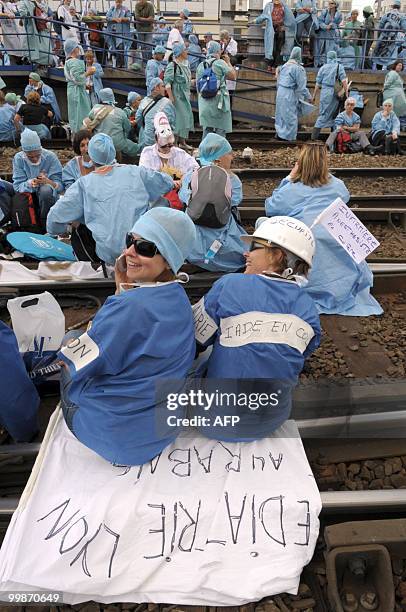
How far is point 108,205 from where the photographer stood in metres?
4.50

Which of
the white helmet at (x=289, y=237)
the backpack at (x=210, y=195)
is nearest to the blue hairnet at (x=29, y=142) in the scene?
the backpack at (x=210, y=195)

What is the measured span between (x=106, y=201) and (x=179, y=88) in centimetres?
773

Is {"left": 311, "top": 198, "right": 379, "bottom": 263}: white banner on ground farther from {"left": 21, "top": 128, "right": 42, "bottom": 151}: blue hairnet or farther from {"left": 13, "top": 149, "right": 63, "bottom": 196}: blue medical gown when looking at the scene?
{"left": 21, "top": 128, "right": 42, "bottom": 151}: blue hairnet

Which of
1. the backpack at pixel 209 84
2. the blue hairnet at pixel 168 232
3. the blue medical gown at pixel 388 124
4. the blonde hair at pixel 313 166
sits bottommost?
the blue medical gown at pixel 388 124

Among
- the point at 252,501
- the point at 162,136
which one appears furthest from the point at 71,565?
the point at 162,136

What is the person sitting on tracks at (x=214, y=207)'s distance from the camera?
175 inches

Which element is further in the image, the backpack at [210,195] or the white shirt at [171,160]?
the white shirt at [171,160]

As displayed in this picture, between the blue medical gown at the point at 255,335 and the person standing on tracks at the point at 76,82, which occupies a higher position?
the person standing on tracks at the point at 76,82

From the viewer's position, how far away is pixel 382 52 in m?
17.0

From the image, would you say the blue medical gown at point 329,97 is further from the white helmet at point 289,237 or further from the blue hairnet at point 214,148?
the white helmet at point 289,237

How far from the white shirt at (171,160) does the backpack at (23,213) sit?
1.45m

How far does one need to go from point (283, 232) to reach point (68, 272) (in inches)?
116

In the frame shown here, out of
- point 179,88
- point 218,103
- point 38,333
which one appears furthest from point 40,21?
point 38,333

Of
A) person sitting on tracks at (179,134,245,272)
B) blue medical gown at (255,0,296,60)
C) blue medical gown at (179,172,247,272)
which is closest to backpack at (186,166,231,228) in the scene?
person sitting on tracks at (179,134,245,272)
